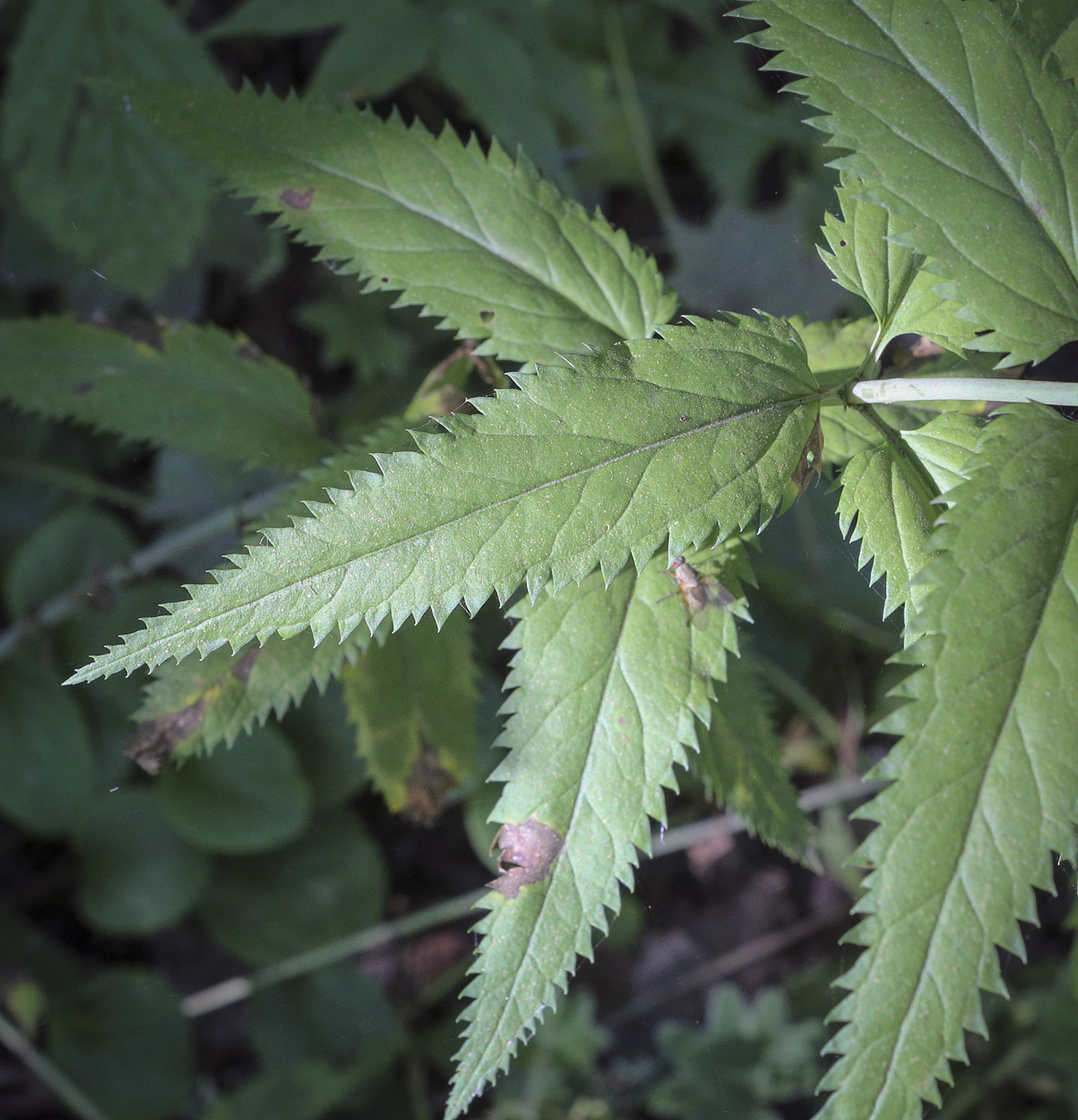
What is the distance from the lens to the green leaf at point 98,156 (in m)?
2.58

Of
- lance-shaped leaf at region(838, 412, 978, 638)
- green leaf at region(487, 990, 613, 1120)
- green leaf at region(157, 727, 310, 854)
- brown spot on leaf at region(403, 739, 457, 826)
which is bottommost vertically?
green leaf at region(487, 990, 613, 1120)

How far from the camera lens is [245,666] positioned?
1.52 meters

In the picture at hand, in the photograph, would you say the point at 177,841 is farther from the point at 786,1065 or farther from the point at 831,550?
the point at 831,550

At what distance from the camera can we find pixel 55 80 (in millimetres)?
2617

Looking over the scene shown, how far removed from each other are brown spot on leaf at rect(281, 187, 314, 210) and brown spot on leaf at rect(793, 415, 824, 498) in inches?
34.8

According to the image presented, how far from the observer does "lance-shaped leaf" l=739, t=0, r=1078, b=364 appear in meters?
1.15

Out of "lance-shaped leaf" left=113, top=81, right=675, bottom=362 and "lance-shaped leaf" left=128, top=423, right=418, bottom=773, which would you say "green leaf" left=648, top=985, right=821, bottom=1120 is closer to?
"lance-shaped leaf" left=128, top=423, right=418, bottom=773

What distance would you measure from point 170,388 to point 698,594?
1.11 meters

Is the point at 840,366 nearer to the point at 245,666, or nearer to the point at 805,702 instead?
the point at 245,666

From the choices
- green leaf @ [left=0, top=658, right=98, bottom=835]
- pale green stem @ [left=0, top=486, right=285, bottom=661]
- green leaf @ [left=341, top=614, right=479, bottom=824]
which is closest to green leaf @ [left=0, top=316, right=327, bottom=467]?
pale green stem @ [left=0, top=486, right=285, bottom=661]

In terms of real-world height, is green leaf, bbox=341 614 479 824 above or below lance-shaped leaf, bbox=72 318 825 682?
below

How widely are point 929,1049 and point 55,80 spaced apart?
3039 mm

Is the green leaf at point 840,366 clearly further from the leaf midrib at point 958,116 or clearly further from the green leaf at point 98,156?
the green leaf at point 98,156

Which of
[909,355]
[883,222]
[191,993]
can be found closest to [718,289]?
[909,355]
